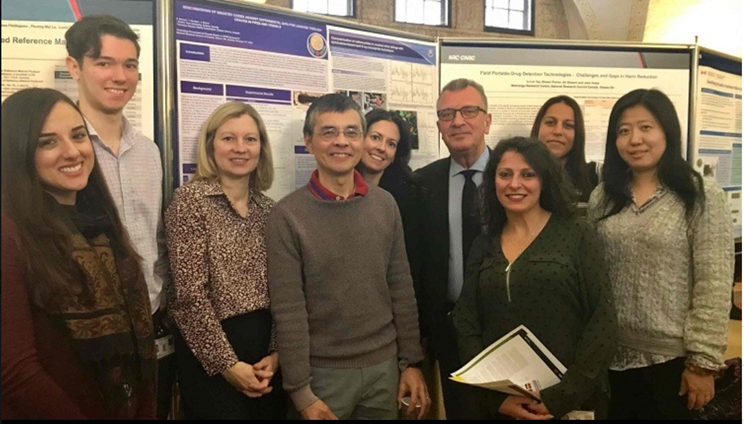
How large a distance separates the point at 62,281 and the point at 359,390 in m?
0.91

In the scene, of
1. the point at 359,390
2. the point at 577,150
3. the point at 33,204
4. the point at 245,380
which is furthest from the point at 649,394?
the point at 33,204

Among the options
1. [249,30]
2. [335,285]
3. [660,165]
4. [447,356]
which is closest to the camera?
[335,285]

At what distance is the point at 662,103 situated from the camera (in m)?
1.72

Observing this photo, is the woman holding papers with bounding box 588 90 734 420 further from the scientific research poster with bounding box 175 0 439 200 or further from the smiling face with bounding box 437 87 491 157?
the scientific research poster with bounding box 175 0 439 200

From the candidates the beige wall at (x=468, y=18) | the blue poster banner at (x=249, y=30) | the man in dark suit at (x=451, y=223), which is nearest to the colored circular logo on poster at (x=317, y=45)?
the blue poster banner at (x=249, y=30)

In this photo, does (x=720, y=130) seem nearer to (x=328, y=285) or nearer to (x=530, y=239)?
(x=530, y=239)

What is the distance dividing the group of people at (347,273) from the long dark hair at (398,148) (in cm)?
30

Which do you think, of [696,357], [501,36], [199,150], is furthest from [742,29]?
[199,150]

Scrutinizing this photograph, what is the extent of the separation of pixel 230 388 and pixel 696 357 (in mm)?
1427

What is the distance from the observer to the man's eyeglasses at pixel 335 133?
1.66m

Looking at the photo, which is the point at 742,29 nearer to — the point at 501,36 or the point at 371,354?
the point at 501,36

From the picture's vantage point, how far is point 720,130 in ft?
8.38

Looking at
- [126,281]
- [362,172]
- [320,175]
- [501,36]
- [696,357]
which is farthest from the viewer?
[501,36]

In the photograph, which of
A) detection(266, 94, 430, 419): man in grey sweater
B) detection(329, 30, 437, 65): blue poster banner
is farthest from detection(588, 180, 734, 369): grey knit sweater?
detection(329, 30, 437, 65): blue poster banner
